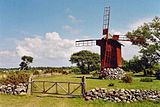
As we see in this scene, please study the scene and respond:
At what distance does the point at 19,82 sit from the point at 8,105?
266 inches

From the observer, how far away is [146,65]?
67.3m

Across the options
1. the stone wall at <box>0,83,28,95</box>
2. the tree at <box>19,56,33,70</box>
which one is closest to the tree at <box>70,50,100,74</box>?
the tree at <box>19,56,33,70</box>

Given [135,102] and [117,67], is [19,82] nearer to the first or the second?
[135,102]

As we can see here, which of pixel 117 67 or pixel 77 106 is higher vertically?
pixel 117 67

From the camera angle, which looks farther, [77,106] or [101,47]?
[101,47]

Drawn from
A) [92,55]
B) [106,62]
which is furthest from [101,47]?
[92,55]

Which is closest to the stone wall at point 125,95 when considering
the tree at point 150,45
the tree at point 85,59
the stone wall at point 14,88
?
the stone wall at point 14,88

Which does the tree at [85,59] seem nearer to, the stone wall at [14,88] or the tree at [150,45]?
the tree at [150,45]

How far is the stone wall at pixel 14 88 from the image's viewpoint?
27.5m

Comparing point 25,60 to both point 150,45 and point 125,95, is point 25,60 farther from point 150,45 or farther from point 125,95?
point 125,95

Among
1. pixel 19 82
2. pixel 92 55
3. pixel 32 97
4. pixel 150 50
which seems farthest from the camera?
pixel 92 55

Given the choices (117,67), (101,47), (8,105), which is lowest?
(8,105)

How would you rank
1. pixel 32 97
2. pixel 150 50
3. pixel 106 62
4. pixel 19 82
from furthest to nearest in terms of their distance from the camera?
pixel 150 50 < pixel 106 62 < pixel 19 82 < pixel 32 97

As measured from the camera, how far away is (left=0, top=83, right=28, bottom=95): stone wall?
90.2 feet
